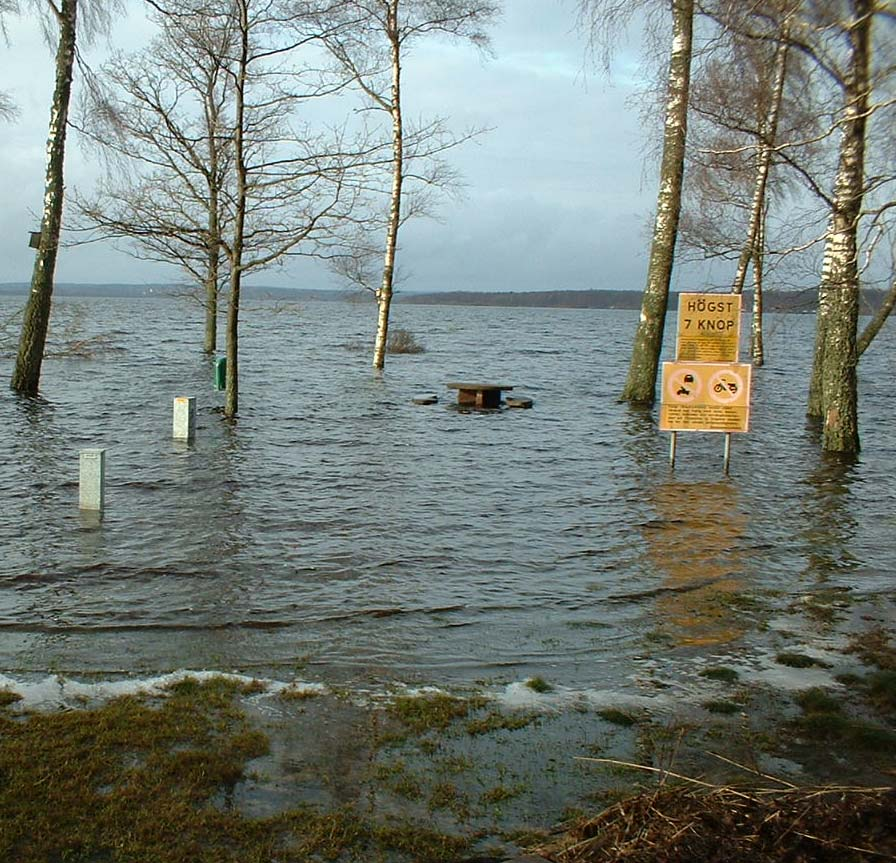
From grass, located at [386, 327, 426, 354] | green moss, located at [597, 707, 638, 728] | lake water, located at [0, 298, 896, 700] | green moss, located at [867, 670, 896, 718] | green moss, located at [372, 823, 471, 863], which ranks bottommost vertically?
lake water, located at [0, 298, 896, 700]

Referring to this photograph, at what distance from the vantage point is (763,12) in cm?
1179

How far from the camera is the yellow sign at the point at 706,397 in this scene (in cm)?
1377

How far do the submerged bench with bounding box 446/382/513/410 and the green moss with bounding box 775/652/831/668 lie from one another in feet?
55.0

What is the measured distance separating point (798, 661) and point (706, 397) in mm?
7686

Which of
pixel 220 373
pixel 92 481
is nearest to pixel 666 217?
pixel 220 373

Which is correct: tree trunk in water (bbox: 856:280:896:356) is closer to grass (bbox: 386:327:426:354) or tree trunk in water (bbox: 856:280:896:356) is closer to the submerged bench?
the submerged bench

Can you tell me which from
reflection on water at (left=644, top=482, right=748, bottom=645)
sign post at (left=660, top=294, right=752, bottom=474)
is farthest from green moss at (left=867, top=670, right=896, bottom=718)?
sign post at (left=660, top=294, right=752, bottom=474)

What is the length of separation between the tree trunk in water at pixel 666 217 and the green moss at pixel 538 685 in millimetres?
14444

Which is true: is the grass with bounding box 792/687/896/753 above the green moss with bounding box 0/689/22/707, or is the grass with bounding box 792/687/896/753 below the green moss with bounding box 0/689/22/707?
above

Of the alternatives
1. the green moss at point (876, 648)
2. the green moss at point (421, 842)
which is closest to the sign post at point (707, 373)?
the green moss at point (876, 648)

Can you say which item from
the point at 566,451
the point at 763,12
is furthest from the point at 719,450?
the point at 763,12

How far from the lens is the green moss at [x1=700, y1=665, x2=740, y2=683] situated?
624 cm

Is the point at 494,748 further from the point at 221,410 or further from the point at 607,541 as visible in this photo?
the point at 221,410

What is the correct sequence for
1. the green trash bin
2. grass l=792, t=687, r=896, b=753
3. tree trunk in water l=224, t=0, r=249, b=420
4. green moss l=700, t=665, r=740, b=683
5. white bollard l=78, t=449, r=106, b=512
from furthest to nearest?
the green trash bin, tree trunk in water l=224, t=0, r=249, b=420, white bollard l=78, t=449, r=106, b=512, green moss l=700, t=665, r=740, b=683, grass l=792, t=687, r=896, b=753
